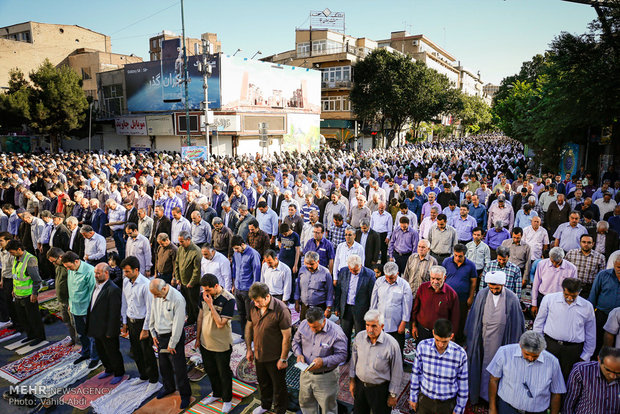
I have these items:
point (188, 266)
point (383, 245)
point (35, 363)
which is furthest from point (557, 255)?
point (35, 363)

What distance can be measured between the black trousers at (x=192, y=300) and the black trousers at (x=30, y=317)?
7.01 feet

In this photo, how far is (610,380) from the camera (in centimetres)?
317

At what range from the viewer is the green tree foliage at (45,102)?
29.4 m

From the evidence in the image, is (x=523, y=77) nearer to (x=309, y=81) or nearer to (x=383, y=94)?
(x=383, y=94)

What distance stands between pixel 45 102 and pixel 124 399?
108 feet

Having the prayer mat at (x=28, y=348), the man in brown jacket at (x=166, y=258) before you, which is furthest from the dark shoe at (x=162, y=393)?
the prayer mat at (x=28, y=348)

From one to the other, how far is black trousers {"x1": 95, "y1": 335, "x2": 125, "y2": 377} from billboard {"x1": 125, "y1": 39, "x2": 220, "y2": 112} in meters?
24.7

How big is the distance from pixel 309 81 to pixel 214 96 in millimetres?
11124

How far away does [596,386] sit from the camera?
128 inches

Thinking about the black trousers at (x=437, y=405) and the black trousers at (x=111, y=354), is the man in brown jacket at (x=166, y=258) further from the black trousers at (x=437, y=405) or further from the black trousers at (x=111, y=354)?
the black trousers at (x=437, y=405)

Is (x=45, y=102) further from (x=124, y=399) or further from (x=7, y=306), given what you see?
(x=124, y=399)

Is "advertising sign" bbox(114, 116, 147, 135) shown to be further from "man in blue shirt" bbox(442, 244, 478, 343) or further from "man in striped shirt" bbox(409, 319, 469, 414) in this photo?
"man in striped shirt" bbox(409, 319, 469, 414)

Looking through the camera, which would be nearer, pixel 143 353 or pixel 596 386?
pixel 596 386

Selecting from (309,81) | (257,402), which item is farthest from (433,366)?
(309,81)
